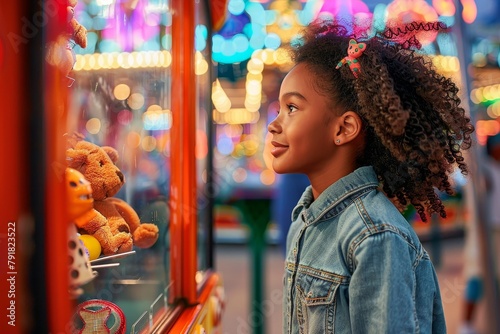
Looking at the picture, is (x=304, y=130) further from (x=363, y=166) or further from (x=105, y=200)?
(x=105, y=200)

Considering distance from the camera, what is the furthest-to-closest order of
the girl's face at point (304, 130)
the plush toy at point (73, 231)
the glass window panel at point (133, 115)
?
1. the girl's face at point (304, 130)
2. the glass window panel at point (133, 115)
3. the plush toy at point (73, 231)

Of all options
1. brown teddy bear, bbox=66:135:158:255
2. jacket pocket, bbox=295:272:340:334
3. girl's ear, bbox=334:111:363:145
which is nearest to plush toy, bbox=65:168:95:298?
brown teddy bear, bbox=66:135:158:255

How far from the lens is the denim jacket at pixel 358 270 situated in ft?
2.74

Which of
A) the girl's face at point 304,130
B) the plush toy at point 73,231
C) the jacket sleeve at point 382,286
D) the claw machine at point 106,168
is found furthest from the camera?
the girl's face at point 304,130

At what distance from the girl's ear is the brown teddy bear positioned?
0.45m

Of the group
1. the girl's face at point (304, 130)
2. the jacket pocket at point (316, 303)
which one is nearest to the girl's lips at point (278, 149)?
the girl's face at point (304, 130)

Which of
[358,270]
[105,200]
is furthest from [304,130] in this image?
→ [105,200]

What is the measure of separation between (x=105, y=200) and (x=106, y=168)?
69mm

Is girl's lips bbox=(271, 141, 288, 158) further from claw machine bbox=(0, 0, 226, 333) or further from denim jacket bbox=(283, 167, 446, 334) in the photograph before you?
claw machine bbox=(0, 0, 226, 333)

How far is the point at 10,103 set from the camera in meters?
0.53

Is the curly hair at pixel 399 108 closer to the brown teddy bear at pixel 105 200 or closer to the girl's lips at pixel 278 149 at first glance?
the girl's lips at pixel 278 149

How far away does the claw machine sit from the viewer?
54 cm

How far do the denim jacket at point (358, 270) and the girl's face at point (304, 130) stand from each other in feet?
0.24

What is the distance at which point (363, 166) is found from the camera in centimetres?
105
